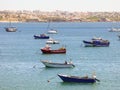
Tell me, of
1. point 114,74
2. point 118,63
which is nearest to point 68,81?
point 114,74

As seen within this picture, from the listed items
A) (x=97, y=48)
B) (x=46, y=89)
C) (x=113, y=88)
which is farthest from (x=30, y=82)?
(x=97, y=48)

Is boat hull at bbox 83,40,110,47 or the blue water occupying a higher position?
the blue water

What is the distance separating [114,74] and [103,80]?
4.81 metres

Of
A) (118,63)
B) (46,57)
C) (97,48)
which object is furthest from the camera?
(97,48)

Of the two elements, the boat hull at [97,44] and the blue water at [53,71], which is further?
the boat hull at [97,44]

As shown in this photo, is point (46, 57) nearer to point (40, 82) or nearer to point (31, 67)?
point (31, 67)

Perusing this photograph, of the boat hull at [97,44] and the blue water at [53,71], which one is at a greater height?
the blue water at [53,71]

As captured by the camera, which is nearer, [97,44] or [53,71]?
[53,71]

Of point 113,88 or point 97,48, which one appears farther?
point 97,48

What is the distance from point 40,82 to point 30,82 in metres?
1.17

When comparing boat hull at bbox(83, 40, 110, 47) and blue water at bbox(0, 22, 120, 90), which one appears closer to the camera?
blue water at bbox(0, 22, 120, 90)

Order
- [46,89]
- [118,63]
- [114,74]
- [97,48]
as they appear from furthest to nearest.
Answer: [97,48]
[118,63]
[114,74]
[46,89]

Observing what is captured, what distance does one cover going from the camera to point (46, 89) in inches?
2281

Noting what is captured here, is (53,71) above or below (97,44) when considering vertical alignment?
above
